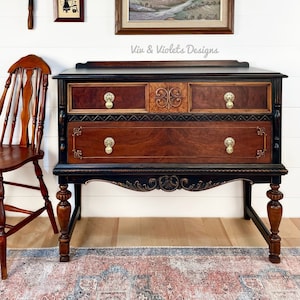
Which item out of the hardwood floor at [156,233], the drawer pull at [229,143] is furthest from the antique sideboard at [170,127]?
the hardwood floor at [156,233]

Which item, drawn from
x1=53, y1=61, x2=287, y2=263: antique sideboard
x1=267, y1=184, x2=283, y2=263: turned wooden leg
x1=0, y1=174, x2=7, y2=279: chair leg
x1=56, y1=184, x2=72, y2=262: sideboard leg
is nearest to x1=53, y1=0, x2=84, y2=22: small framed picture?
x1=53, y1=61, x2=287, y2=263: antique sideboard

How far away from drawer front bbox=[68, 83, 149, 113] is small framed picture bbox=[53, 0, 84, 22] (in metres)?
0.69

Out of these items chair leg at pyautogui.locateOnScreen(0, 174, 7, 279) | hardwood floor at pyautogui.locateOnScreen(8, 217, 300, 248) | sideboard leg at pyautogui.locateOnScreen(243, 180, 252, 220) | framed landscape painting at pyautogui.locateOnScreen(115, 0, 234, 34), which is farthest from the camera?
sideboard leg at pyautogui.locateOnScreen(243, 180, 252, 220)

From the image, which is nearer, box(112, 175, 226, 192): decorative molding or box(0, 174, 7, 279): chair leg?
box(0, 174, 7, 279): chair leg

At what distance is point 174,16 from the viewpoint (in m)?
2.68

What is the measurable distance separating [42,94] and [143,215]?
3.11 feet

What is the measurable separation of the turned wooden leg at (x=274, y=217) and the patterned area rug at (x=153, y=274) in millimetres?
49

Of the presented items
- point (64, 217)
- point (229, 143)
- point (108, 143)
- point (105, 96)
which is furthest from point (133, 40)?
point (64, 217)

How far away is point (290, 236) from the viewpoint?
2607mm

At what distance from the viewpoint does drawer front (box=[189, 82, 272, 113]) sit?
2.16m

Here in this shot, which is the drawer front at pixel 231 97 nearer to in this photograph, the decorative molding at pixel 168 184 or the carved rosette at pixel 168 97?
the carved rosette at pixel 168 97

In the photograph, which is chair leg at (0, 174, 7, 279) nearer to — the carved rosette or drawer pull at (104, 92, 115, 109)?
drawer pull at (104, 92, 115, 109)

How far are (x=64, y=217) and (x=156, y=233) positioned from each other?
63cm

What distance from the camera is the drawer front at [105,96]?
Answer: 2168mm
